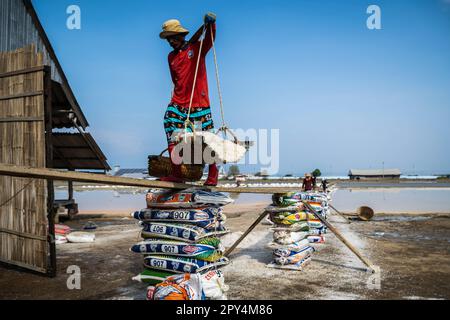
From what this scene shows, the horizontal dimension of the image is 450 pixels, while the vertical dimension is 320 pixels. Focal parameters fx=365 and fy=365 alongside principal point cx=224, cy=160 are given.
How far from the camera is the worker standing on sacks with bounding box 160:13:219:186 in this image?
18.0 feet

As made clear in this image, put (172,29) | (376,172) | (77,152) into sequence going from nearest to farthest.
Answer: (172,29)
(77,152)
(376,172)

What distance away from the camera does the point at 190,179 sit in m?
5.96

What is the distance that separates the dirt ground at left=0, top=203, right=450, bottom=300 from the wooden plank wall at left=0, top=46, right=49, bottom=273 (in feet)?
1.50

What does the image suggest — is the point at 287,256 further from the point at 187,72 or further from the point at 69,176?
the point at 69,176

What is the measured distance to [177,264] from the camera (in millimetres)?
5328

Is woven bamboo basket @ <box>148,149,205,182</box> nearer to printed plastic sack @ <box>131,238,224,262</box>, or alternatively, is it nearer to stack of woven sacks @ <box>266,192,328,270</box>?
printed plastic sack @ <box>131,238,224,262</box>

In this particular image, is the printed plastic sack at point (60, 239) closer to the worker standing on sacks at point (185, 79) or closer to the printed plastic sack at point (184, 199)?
the printed plastic sack at point (184, 199)

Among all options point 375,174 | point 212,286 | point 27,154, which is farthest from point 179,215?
point 375,174

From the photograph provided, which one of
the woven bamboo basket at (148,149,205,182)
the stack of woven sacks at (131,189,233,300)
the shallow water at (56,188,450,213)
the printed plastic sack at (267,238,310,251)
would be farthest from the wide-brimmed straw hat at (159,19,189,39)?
the shallow water at (56,188,450,213)

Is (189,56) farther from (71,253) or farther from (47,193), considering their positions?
(71,253)

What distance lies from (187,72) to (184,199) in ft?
6.40
